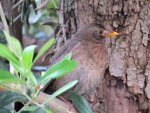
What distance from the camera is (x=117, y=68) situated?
8.73ft

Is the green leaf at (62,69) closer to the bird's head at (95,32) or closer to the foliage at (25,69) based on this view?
the foliage at (25,69)

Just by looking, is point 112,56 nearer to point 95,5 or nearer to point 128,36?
→ point 128,36

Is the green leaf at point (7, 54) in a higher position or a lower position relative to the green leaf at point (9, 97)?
higher

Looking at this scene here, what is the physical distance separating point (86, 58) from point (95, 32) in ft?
1.10

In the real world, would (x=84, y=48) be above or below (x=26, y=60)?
below

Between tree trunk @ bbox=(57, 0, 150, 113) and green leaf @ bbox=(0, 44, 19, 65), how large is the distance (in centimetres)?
157

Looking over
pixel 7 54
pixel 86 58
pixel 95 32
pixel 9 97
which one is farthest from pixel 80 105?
pixel 95 32

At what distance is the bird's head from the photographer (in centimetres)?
259

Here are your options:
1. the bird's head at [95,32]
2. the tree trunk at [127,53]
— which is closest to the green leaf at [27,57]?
the bird's head at [95,32]

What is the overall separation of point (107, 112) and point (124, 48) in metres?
0.48

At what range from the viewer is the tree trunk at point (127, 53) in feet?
8.64

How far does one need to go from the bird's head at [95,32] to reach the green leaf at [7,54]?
1.44 meters

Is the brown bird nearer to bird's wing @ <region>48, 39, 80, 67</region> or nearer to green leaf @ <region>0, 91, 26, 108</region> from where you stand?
bird's wing @ <region>48, 39, 80, 67</region>

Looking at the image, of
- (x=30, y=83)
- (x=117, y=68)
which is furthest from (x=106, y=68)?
(x=30, y=83)
